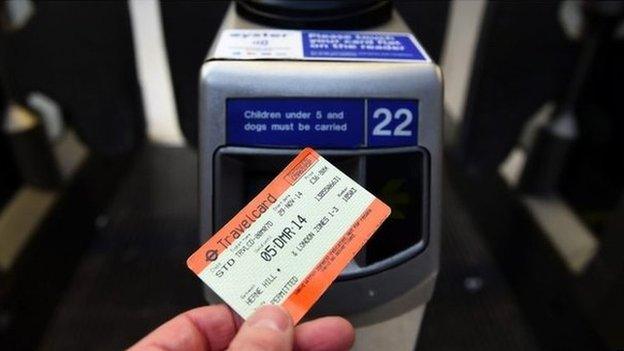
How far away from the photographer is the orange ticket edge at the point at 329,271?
45 centimetres

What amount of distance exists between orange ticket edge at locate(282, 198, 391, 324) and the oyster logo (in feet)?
0.22

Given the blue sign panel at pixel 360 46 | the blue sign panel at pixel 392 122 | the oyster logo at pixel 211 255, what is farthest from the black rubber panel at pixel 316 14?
the oyster logo at pixel 211 255

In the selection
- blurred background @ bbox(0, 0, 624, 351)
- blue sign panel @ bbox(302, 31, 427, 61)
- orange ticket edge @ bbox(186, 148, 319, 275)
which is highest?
blue sign panel @ bbox(302, 31, 427, 61)

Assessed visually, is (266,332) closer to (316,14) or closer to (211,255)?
(211,255)

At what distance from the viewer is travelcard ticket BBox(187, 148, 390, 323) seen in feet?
1.48

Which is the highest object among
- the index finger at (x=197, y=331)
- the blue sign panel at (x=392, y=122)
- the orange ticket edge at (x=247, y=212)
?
the blue sign panel at (x=392, y=122)

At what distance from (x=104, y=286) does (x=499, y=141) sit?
81 centimetres

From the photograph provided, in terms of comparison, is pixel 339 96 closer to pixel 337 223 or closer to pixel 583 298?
pixel 337 223

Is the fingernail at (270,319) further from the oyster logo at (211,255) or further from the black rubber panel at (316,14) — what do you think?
the black rubber panel at (316,14)

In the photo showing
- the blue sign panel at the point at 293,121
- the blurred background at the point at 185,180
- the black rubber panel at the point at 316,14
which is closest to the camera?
the blue sign panel at the point at 293,121

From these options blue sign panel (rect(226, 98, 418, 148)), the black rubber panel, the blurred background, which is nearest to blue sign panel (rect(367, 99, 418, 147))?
blue sign panel (rect(226, 98, 418, 148))

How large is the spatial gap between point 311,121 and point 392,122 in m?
0.08

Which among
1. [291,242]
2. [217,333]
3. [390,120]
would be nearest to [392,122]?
[390,120]

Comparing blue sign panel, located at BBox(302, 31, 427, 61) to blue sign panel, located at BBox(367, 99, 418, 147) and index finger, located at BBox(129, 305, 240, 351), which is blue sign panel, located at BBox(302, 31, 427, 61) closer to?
blue sign panel, located at BBox(367, 99, 418, 147)
